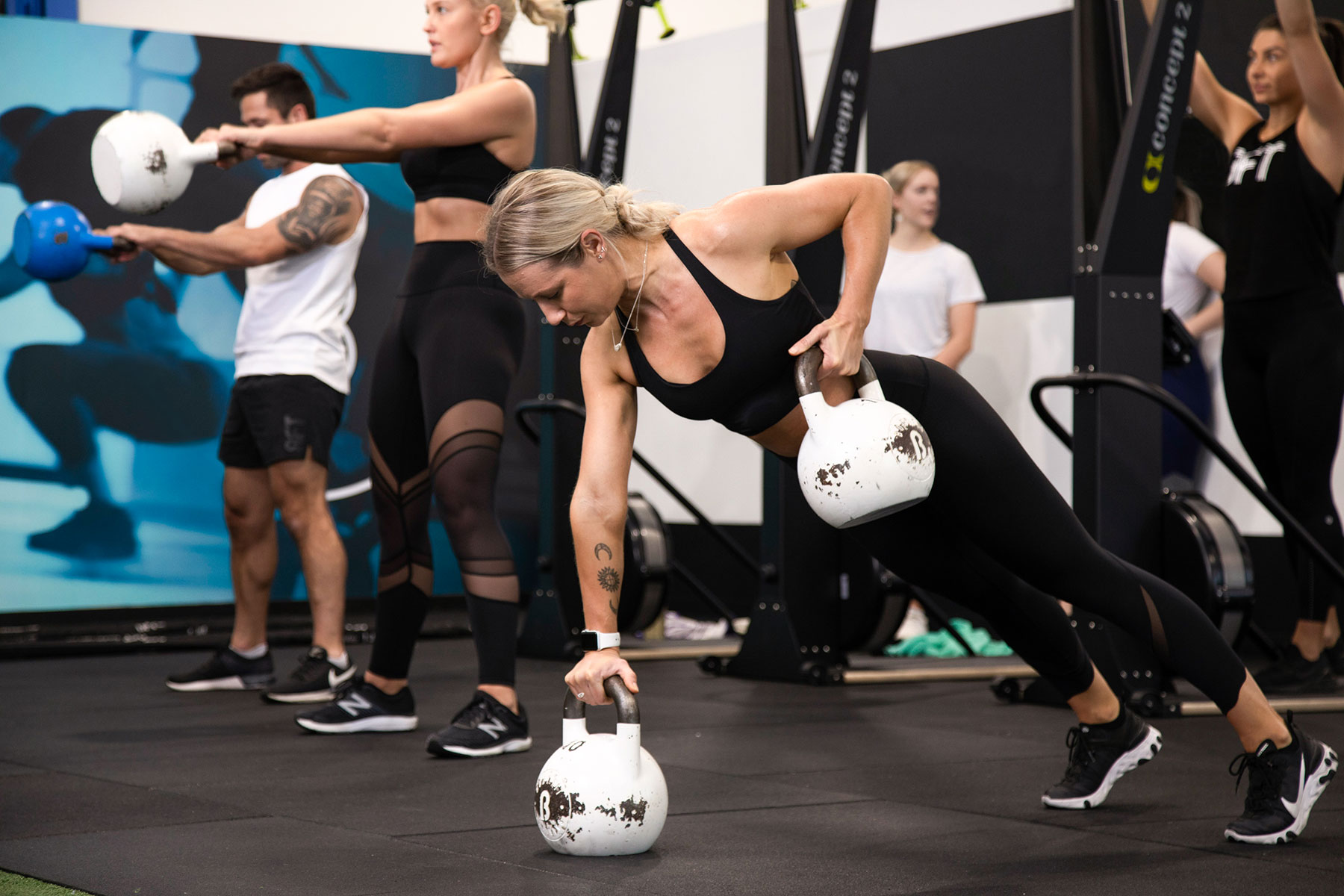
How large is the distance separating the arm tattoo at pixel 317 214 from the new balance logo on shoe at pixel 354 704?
126cm

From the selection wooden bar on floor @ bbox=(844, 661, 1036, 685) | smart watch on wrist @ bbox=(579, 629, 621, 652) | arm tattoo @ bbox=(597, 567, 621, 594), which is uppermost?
arm tattoo @ bbox=(597, 567, 621, 594)

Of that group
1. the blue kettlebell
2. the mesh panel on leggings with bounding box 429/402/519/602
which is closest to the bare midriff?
the mesh panel on leggings with bounding box 429/402/519/602

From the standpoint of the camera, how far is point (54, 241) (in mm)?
3289

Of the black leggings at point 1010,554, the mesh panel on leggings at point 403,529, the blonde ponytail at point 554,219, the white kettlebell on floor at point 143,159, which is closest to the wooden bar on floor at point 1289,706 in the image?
the black leggings at point 1010,554

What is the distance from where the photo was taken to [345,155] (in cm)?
299

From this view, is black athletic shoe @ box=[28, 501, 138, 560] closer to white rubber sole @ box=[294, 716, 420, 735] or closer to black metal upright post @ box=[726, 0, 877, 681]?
→ white rubber sole @ box=[294, 716, 420, 735]

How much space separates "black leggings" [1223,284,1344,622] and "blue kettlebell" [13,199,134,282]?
3.17 m

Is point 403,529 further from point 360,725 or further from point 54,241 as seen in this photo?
point 54,241

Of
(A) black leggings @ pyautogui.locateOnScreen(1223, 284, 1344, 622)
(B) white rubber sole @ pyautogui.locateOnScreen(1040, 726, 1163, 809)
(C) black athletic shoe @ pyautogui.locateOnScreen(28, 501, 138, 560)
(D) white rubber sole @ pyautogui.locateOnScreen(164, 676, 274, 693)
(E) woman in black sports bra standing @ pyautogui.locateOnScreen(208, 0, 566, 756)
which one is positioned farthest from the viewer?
(C) black athletic shoe @ pyautogui.locateOnScreen(28, 501, 138, 560)

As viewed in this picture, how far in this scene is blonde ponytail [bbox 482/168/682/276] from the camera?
2.10 m

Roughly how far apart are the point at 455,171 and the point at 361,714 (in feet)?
4.25

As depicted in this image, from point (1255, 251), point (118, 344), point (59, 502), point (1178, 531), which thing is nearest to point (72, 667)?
point (59, 502)

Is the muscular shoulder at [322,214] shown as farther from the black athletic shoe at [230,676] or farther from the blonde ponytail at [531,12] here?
the black athletic shoe at [230,676]

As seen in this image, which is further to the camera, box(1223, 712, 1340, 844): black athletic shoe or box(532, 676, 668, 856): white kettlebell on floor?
box(1223, 712, 1340, 844): black athletic shoe
